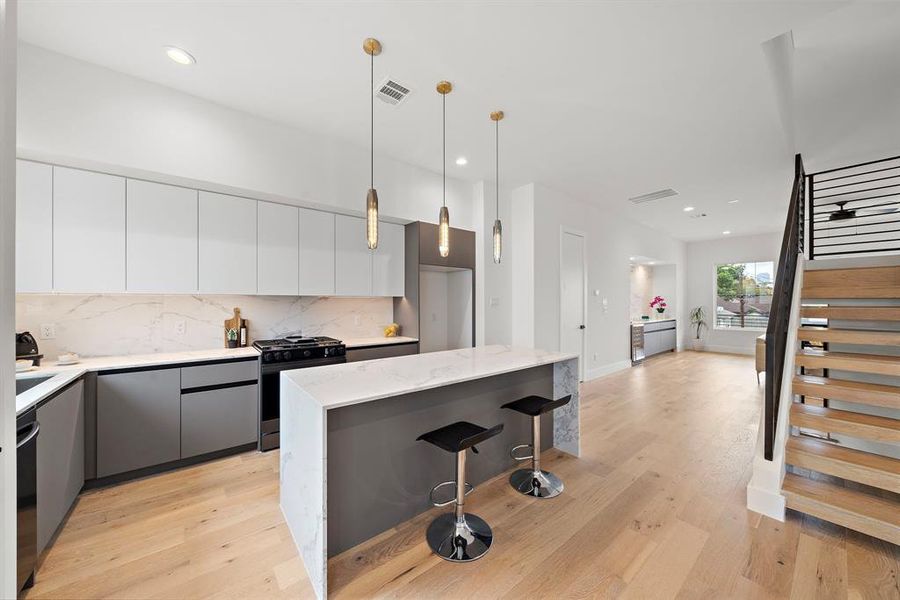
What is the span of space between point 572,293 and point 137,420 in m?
5.18

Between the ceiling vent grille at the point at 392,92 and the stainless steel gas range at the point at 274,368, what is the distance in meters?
2.20

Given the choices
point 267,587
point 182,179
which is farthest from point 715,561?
point 182,179

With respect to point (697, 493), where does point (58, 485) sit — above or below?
above

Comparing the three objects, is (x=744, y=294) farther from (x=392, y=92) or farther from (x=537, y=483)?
(x=392, y=92)

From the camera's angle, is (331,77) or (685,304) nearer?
(331,77)

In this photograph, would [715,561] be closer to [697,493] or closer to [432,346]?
[697,493]

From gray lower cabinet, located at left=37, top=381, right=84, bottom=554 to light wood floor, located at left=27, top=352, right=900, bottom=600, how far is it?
13 cm

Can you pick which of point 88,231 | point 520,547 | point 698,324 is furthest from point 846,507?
point 698,324

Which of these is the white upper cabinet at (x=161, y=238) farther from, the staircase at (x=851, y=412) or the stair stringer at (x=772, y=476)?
the staircase at (x=851, y=412)

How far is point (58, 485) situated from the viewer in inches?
78.6

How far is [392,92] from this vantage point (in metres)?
2.69

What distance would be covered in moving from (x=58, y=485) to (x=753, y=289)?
37.4 ft

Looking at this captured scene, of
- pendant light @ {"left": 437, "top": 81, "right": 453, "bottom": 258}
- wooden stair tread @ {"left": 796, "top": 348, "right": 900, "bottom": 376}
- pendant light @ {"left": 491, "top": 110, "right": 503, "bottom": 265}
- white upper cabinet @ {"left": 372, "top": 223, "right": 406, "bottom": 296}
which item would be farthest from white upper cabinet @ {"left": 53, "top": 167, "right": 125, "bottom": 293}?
wooden stair tread @ {"left": 796, "top": 348, "right": 900, "bottom": 376}

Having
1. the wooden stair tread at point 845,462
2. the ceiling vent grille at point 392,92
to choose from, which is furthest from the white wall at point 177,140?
the wooden stair tread at point 845,462
